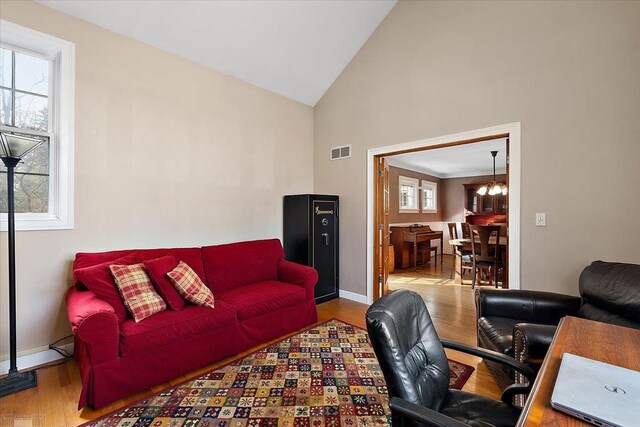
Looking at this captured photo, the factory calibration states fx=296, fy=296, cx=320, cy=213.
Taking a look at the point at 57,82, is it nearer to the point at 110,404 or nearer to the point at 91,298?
the point at 91,298

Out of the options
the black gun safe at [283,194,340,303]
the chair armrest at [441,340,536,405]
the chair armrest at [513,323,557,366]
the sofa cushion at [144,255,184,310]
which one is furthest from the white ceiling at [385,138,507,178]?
the chair armrest at [441,340,536,405]

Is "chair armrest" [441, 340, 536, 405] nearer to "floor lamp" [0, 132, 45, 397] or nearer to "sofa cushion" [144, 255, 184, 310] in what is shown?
"sofa cushion" [144, 255, 184, 310]

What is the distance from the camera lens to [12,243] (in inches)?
84.0

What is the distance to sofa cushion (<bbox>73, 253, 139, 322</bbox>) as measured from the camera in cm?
218

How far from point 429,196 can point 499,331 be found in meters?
7.20

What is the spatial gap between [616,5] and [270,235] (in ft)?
13.5

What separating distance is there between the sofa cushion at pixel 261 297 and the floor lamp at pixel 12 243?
56.0 inches

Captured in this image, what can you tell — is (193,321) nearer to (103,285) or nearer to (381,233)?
(103,285)

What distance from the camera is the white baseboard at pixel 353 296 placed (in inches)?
162

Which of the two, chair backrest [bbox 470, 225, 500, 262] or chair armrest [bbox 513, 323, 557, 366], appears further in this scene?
chair backrest [bbox 470, 225, 500, 262]

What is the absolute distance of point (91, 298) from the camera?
214cm

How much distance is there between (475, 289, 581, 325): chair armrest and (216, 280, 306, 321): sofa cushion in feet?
5.62

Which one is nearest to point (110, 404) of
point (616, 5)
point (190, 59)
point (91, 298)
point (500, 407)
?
point (91, 298)

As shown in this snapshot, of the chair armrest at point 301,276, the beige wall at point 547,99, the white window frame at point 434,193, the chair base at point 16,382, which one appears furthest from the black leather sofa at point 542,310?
the white window frame at point 434,193
